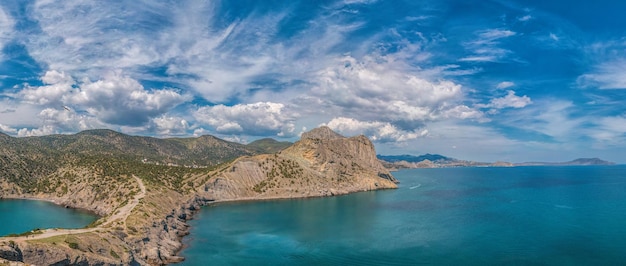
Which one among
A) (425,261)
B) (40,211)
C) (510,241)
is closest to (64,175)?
(40,211)

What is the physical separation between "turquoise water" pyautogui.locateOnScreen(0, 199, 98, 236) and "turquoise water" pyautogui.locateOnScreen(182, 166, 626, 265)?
1606 inches

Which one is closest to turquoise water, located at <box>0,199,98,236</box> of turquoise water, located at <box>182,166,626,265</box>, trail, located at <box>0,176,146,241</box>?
trail, located at <box>0,176,146,241</box>

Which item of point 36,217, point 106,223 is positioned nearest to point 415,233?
point 106,223

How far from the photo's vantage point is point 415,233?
107 metres

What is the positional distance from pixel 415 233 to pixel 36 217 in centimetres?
12932

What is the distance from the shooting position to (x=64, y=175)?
19862 cm

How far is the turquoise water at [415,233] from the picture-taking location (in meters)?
82.1

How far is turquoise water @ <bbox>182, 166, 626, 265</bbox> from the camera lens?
82.1m

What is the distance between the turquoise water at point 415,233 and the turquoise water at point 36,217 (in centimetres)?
4080

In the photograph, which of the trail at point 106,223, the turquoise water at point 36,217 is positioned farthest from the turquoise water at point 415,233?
the turquoise water at point 36,217

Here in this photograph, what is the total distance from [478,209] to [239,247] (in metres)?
101

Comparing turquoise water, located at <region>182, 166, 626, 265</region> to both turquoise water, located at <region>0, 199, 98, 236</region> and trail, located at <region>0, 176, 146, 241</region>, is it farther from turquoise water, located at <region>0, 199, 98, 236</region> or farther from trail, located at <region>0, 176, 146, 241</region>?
turquoise water, located at <region>0, 199, 98, 236</region>

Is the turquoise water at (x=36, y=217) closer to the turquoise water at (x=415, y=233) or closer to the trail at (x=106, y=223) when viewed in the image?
the trail at (x=106, y=223)

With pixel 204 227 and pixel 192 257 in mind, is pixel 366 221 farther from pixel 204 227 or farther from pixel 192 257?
pixel 192 257
